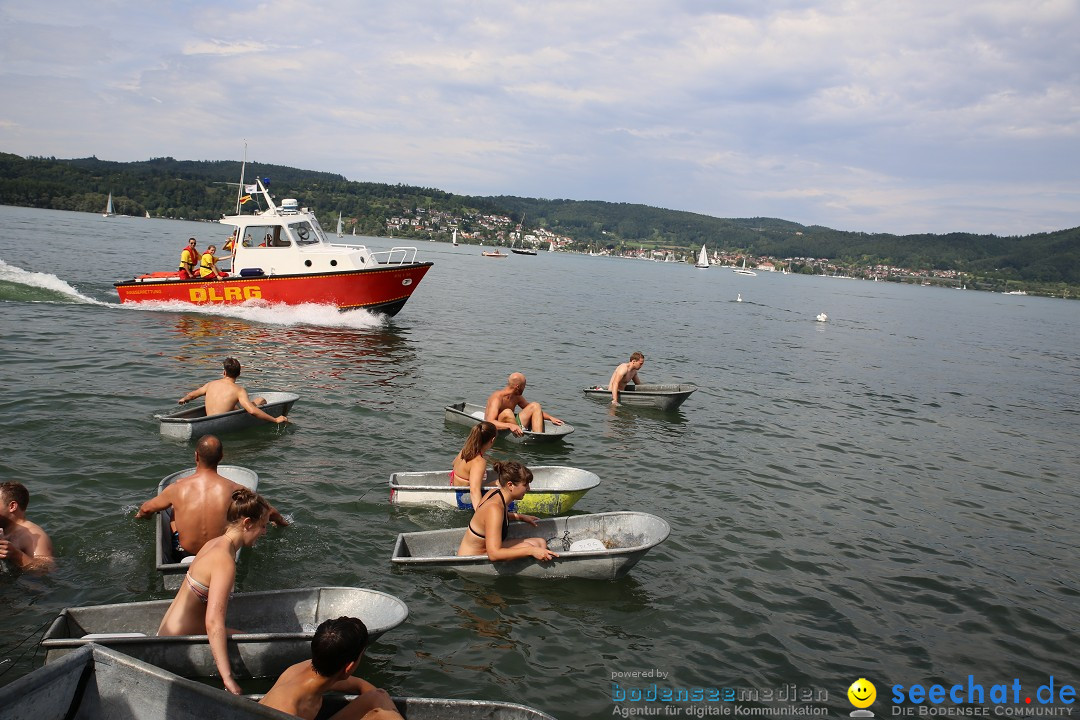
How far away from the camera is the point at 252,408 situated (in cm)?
1103

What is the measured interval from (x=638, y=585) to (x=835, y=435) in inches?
394

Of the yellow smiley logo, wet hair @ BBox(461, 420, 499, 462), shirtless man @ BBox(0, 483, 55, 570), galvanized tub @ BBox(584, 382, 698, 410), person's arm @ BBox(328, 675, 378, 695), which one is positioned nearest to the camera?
person's arm @ BBox(328, 675, 378, 695)

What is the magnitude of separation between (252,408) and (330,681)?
768 centimetres

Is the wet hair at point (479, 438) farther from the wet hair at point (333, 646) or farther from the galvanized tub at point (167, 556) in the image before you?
the wet hair at point (333, 646)

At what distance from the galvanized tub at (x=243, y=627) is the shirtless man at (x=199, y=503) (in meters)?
1.09

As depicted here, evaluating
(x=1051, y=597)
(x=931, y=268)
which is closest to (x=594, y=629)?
(x=1051, y=597)

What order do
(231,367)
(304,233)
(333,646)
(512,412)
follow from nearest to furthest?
(333,646) < (231,367) < (512,412) < (304,233)

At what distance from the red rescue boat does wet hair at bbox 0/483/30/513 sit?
1704 centimetres

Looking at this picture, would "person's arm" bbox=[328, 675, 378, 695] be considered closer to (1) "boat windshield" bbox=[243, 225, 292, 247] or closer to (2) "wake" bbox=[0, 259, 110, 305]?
(1) "boat windshield" bbox=[243, 225, 292, 247]

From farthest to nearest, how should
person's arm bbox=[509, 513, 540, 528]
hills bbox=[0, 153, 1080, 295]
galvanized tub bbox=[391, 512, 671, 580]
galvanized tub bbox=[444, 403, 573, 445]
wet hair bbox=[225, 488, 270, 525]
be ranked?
hills bbox=[0, 153, 1080, 295] → galvanized tub bbox=[444, 403, 573, 445] → person's arm bbox=[509, 513, 540, 528] → galvanized tub bbox=[391, 512, 671, 580] → wet hair bbox=[225, 488, 270, 525]

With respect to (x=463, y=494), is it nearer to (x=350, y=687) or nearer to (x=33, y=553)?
(x=350, y=687)

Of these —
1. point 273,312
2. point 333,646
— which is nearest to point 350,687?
point 333,646

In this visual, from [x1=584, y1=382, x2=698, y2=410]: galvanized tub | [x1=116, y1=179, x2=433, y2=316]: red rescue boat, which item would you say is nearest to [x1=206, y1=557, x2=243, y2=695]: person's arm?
[x1=584, y1=382, x2=698, y2=410]: galvanized tub

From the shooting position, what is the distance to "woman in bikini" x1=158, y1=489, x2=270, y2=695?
493cm
